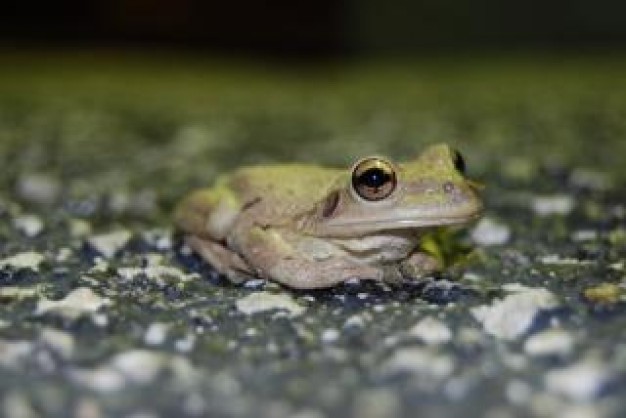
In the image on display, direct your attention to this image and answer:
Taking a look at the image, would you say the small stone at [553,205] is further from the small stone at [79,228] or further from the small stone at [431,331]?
the small stone at [79,228]

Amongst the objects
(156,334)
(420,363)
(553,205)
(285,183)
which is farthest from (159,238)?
(553,205)

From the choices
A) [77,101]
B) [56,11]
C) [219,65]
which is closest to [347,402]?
[77,101]

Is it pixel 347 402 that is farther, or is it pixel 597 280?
pixel 597 280

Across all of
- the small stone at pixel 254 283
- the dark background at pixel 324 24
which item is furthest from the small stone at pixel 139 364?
the dark background at pixel 324 24

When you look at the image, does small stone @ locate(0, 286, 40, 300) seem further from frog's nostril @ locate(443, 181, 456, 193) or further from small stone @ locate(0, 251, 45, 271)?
frog's nostril @ locate(443, 181, 456, 193)

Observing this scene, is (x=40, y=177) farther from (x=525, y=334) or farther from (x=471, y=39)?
(x=471, y=39)

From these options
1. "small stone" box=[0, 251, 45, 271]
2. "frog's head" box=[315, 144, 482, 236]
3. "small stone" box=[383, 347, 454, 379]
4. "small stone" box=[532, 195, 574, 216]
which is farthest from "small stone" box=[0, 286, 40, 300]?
"small stone" box=[532, 195, 574, 216]

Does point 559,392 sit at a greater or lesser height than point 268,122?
lesser
